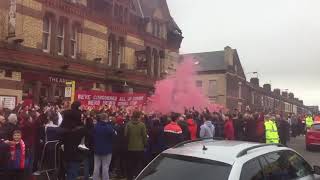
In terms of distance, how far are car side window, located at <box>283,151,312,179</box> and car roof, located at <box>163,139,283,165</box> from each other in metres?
0.28

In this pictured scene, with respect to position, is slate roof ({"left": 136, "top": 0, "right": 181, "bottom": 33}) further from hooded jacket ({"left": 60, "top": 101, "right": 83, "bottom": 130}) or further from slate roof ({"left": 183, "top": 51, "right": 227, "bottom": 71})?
hooded jacket ({"left": 60, "top": 101, "right": 83, "bottom": 130})

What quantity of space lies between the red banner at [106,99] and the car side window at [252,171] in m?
12.1

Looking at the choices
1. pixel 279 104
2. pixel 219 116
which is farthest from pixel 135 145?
pixel 279 104

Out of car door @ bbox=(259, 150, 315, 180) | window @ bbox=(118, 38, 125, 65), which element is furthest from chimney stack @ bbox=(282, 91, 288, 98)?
car door @ bbox=(259, 150, 315, 180)

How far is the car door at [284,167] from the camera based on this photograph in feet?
20.0

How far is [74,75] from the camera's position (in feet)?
77.8

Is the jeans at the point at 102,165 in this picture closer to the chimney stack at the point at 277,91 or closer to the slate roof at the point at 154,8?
the slate roof at the point at 154,8

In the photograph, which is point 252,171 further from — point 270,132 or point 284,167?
point 270,132

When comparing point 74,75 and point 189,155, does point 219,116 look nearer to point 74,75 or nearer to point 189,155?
point 74,75

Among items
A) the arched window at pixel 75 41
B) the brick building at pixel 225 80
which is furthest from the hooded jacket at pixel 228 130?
the brick building at pixel 225 80

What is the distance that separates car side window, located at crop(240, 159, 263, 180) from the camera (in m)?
5.62

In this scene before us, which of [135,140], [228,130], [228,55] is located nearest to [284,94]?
[228,55]

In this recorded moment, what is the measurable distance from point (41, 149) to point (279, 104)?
76.8 meters

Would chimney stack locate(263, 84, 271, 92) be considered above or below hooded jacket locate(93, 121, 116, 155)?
above
